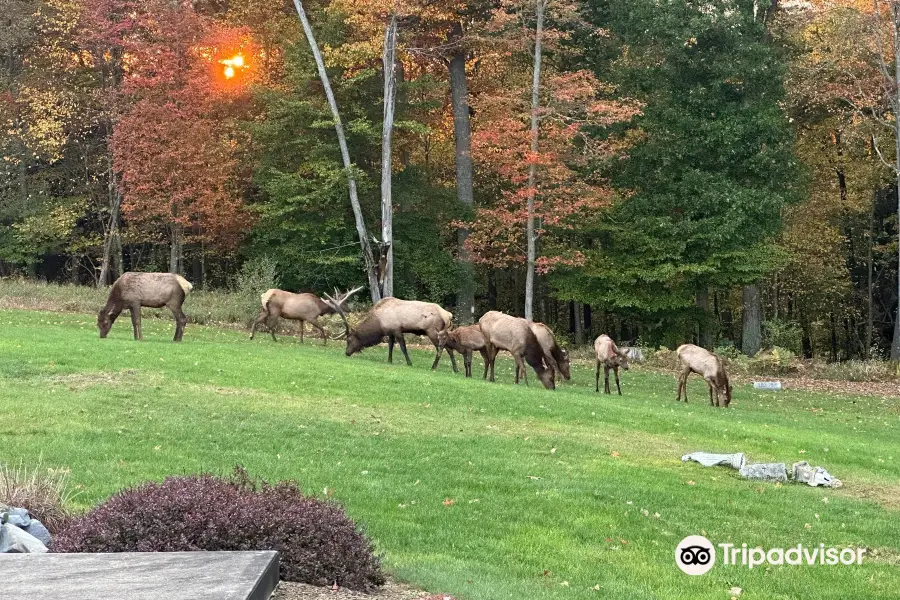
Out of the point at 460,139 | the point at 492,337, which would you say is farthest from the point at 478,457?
the point at 460,139

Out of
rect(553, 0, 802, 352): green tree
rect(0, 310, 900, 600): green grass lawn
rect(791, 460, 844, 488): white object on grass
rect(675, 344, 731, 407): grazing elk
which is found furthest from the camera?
rect(553, 0, 802, 352): green tree

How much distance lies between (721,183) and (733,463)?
23634 mm

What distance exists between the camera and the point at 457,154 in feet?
124

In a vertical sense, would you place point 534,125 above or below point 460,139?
below

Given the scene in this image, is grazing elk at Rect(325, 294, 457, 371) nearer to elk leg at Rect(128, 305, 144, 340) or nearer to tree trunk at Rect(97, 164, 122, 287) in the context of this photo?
elk leg at Rect(128, 305, 144, 340)

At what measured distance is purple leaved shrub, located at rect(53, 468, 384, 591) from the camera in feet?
19.2

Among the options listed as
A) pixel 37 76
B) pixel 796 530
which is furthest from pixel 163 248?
pixel 796 530

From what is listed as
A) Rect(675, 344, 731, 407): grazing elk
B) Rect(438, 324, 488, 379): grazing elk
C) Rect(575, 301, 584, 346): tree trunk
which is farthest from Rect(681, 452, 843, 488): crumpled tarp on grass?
Rect(575, 301, 584, 346): tree trunk

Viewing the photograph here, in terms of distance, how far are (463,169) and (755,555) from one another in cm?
3017

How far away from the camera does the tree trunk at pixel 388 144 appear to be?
1299 inches

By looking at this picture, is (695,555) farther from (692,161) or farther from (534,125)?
(692,161)

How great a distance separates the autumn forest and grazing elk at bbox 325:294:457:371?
29.1 ft

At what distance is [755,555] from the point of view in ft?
28.1

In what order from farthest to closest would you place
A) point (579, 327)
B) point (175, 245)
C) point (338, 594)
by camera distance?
point (579, 327)
point (175, 245)
point (338, 594)
